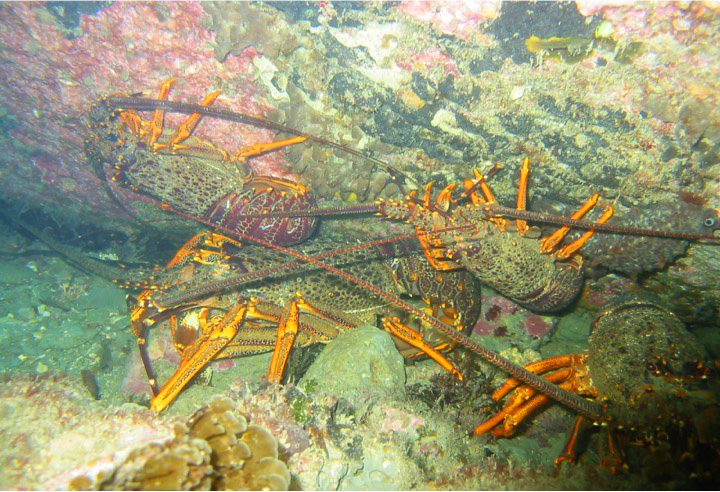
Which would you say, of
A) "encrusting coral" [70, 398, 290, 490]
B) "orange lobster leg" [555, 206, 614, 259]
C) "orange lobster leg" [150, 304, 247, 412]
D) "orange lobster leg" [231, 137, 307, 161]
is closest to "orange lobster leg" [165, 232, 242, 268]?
"orange lobster leg" [150, 304, 247, 412]

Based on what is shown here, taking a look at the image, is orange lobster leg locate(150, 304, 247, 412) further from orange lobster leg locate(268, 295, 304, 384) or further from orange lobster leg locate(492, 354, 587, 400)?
orange lobster leg locate(492, 354, 587, 400)

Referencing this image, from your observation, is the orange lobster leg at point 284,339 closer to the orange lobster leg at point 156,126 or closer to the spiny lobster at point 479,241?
the spiny lobster at point 479,241

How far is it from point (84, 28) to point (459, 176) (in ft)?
13.4

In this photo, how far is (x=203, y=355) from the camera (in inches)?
136

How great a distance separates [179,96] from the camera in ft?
11.8

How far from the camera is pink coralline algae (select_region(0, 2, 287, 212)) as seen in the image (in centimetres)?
317

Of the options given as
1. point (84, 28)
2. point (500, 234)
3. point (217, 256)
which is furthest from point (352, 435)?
point (84, 28)

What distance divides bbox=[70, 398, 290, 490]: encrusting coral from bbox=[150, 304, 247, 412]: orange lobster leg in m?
1.85

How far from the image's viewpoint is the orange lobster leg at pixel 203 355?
10.4 ft

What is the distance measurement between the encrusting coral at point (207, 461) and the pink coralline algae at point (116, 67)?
300 cm

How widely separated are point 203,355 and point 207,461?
2224mm

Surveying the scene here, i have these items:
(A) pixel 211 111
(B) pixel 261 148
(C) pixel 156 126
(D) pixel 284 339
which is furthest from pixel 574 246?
(C) pixel 156 126

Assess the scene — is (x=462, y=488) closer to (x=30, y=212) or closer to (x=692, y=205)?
(x=692, y=205)

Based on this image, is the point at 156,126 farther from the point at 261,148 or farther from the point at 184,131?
the point at 261,148
